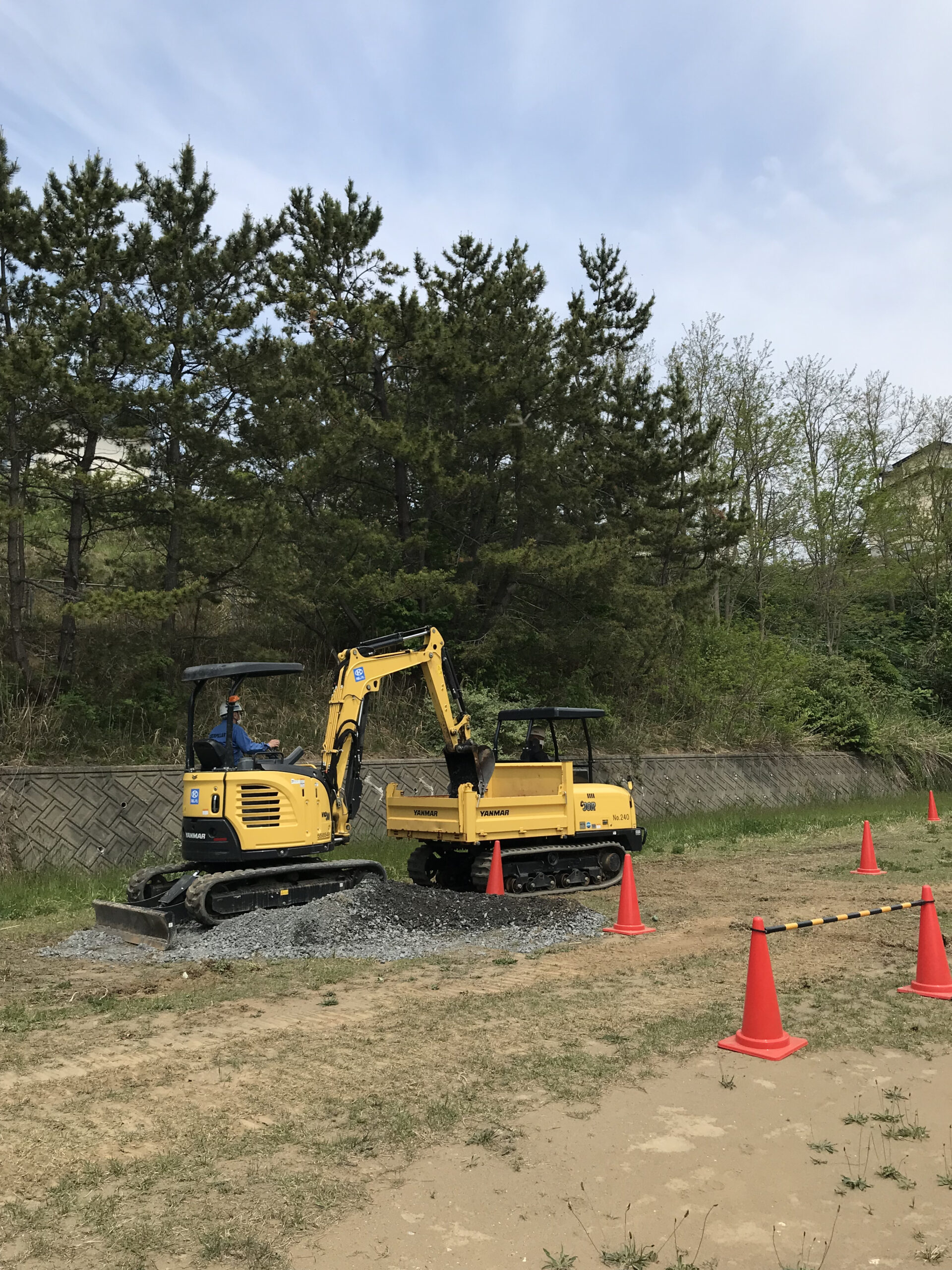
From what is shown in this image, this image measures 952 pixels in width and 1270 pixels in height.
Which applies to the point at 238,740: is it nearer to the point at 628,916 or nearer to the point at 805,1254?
the point at 628,916

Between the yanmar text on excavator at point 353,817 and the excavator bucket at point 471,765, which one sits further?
the excavator bucket at point 471,765

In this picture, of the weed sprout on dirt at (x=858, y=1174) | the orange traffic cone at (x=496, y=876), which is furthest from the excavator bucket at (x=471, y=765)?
the weed sprout on dirt at (x=858, y=1174)

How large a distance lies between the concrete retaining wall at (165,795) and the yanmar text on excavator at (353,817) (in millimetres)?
3129

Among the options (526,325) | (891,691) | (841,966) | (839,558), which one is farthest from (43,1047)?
(839,558)

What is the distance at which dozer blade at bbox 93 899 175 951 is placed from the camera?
9562 millimetres

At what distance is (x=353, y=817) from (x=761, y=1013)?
689cm

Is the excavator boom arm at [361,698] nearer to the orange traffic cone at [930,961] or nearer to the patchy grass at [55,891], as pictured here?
the patchy grass at [55,891]

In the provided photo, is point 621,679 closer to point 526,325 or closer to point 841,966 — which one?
point 526,325

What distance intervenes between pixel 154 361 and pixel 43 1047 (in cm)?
1234

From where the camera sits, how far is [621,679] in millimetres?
23891

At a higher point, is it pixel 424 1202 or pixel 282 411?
pixel 282 411

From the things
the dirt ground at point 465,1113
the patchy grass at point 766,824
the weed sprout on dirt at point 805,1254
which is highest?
the patchy grass at point 766,824

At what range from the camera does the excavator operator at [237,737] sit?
10.7m

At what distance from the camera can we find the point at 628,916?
1016 cm
